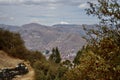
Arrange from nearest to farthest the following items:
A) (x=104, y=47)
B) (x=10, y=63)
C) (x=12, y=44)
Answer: (x=104, y=47) < (x=10, y=63) < (x=12, y=44)

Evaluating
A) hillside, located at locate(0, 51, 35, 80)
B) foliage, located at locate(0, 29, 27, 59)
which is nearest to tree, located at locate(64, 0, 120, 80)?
hillside, located at locate(0, 51, 35, 80)

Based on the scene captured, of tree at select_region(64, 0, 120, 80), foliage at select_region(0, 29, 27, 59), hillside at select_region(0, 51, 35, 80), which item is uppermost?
tree at select_region(64, 0, 120, 80)

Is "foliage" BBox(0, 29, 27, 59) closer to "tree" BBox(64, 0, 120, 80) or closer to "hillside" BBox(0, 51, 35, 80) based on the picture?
"hillside" BBox(0, 51, 35, 80)

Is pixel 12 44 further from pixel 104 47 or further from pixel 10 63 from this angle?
pixel 104 47

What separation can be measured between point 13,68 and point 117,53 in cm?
2310

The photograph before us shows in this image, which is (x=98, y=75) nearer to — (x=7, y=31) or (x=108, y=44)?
(x=108, y=44)

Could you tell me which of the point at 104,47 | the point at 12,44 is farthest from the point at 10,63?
the point at 104,47

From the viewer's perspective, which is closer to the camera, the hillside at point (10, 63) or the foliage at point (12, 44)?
the hillside at point (10, 63)

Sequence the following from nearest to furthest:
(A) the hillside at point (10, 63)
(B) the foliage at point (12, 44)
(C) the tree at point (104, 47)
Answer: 1. (C) the tree at point (104, 47)
2. (A) the hillside at point (10, 63)
3. (B) the foliage at point (12, 44)

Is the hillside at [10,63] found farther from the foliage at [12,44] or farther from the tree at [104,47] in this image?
the tree at [104,47]

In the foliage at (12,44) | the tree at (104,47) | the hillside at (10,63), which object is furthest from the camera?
the foliage at (12,44)

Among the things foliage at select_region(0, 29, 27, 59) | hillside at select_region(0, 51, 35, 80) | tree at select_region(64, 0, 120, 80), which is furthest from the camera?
foliage at select_region(0, 29, 27, 59)

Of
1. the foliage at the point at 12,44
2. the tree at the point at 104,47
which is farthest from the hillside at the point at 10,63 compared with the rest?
the tree at the point at 104,47

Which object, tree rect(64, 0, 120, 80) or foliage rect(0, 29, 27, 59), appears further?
foliage rect(0, 29, 27, 59)
